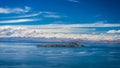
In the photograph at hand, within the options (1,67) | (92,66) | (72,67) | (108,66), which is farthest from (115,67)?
(1,67)

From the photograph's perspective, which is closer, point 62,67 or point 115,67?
point 62,67

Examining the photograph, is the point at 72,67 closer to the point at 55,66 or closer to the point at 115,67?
the point at 55,66

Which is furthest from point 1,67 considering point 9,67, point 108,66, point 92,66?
point 108,66

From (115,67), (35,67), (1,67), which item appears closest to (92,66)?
(115,67)

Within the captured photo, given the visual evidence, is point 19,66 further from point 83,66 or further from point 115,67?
point 115,67

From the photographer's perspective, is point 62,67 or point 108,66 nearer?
point 62,67

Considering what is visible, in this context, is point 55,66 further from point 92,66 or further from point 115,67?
point 115,67
